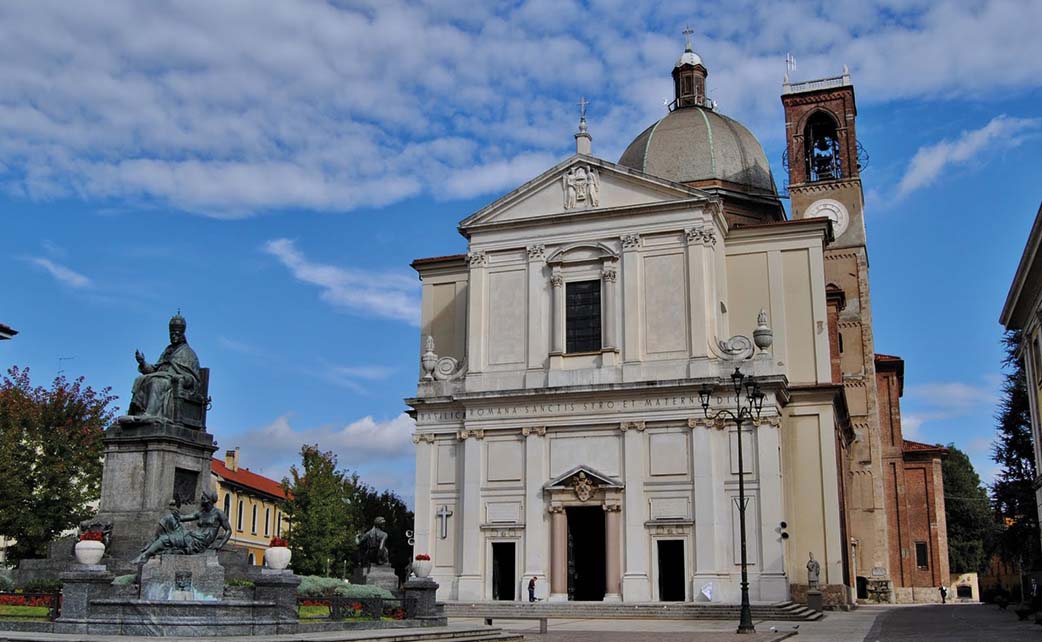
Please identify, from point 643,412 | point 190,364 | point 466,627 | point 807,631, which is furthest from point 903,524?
point 190,364

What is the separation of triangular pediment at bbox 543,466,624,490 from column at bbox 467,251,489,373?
5350 millimetres

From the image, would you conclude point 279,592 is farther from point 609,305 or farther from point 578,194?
point 578,194

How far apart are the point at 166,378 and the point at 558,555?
63.2 feet

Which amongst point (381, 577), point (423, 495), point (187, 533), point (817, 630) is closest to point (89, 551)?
point (187, 533)

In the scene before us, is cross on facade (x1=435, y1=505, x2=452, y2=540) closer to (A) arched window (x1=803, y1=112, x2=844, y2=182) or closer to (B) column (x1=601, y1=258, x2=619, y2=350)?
(B) column (x1=601, y1=258, x2=619, y2=350)

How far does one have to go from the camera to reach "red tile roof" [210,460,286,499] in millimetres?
57419

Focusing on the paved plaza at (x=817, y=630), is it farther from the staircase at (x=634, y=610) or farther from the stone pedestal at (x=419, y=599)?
the stone pedestal at (x=419, y=599)

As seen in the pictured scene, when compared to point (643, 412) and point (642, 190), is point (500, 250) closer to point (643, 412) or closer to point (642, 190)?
point (642, 190)

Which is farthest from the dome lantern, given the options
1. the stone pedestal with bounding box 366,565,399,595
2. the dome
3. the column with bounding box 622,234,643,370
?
the stone pedestal with bounding box 366,565,399,595

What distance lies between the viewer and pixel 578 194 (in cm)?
3919

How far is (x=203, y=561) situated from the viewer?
16500mm

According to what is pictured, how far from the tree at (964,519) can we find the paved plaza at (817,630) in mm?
40332

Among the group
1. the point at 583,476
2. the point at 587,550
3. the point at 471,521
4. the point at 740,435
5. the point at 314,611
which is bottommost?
the point at 314,611

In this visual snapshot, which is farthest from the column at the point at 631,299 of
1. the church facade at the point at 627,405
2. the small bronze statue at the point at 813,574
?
the small bronze statue at the point at 813,574
